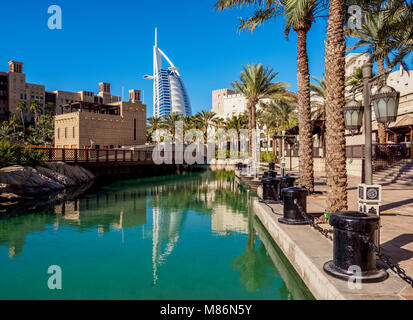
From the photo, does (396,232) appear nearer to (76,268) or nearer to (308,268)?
→ (308,268)

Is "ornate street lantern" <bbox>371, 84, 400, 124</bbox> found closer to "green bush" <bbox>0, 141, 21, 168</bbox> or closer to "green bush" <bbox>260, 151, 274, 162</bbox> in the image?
"green bush" <bbox>0, 141, 21, 168</bbox>

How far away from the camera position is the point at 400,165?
65.1 feet

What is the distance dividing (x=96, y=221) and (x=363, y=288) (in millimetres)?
10050

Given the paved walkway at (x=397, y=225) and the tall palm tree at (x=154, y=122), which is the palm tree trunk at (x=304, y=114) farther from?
the tall palm tree at (x=154, y=122)

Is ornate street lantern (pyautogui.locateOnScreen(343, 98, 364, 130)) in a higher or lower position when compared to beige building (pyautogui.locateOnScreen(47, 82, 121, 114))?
lower

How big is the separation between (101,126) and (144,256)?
55.6 m

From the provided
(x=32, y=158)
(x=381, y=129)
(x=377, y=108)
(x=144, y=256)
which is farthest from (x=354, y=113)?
(x=32, y=158)

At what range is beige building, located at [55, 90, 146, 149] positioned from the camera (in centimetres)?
5697

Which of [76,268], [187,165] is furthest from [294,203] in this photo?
[187,165]

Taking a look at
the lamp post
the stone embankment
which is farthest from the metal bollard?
the stone embankment

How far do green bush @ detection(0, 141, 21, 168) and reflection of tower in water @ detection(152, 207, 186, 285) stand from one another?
10.5 m

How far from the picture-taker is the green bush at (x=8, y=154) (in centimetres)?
1855

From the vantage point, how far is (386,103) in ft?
17.7

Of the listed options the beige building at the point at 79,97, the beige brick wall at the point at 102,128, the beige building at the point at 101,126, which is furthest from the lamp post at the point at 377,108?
the beige building at the point at 79,97
